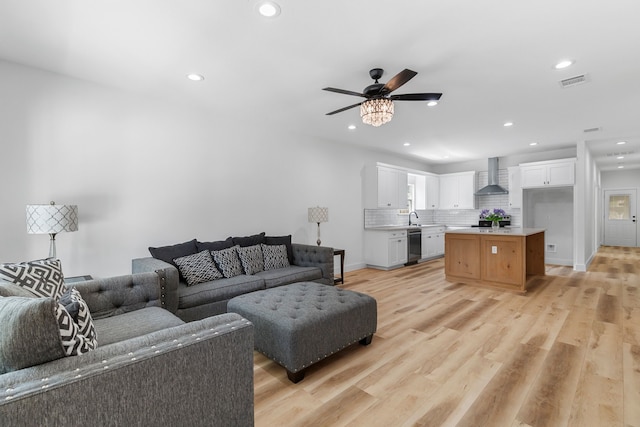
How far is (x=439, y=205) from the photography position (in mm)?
8141

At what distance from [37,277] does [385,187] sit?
Answer: 5.82 metres

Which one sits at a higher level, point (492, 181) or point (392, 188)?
point (492, 181)

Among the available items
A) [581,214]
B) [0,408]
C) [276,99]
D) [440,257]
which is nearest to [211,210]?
[276,99]

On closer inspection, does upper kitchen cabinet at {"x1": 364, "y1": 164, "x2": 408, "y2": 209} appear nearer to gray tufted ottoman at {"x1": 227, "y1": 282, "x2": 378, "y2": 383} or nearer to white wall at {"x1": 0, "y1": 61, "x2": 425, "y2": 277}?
white wall at {"x1": 0, "y1": 61, "x2": 425, "y2": 277}

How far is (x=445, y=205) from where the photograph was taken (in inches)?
317

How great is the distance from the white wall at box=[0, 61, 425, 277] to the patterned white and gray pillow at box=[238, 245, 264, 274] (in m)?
0.60

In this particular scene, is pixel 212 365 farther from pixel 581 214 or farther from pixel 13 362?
pixel 581 214

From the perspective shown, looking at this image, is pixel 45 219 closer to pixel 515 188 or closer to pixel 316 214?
pixel 316 214

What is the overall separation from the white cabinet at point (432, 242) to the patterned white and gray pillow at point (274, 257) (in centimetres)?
404

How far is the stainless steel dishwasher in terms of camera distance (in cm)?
645

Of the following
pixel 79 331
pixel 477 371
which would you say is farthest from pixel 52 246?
pixel 477 371

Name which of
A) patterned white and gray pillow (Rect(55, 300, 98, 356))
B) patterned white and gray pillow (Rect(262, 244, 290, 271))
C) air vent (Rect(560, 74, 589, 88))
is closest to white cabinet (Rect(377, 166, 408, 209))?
patterned white and gray pillow (Rect(262, 244, 290, 271))

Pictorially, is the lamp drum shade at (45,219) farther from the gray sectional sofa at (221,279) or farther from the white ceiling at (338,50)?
the white ceiling at (338,50)

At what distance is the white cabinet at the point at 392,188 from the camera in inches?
255
